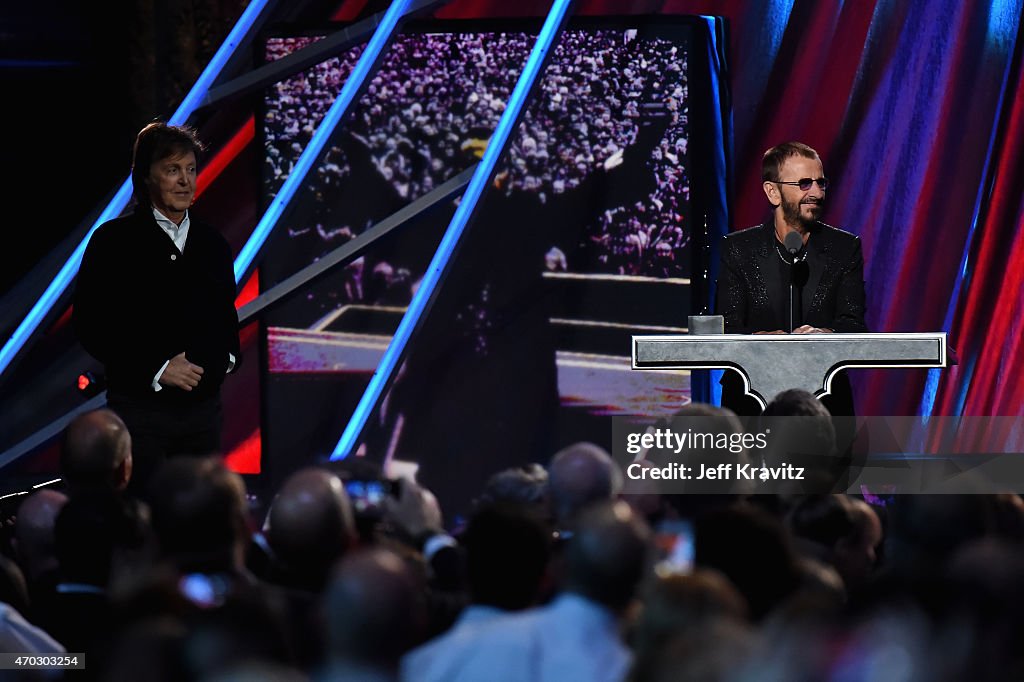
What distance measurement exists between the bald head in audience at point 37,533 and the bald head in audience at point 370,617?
1391 millimetres

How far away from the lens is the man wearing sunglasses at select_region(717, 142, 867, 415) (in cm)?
463

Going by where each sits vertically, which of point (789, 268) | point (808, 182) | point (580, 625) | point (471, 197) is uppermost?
point (808, 182)

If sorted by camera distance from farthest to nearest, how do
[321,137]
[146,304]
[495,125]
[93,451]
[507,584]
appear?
[495,125], [321,137], [146,304], [93,451], [507,584]

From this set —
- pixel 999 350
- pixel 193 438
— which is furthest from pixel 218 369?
pixel 999 350

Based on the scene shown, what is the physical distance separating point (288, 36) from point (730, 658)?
490 cm

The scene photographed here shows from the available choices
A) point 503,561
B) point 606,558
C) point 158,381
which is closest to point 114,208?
point 158,381

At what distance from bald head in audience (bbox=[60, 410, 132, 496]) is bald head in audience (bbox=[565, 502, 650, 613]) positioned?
54.7 inches

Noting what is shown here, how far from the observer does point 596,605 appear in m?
2.49

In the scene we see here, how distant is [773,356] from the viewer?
4.16 metres

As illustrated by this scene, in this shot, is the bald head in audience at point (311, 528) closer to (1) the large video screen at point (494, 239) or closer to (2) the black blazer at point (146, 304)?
(2) the black blazer at point (146, 304)

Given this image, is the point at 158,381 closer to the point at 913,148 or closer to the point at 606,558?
the point at 606,558

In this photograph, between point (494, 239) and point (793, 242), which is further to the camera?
point (494, 239)

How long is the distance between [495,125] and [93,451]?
3105 millimetres

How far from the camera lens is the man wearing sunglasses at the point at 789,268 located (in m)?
4.63
